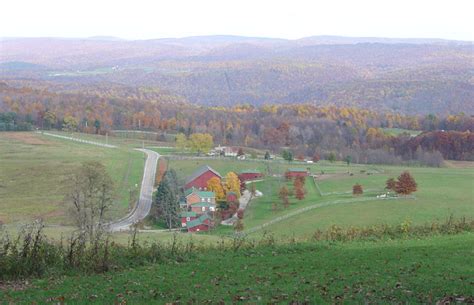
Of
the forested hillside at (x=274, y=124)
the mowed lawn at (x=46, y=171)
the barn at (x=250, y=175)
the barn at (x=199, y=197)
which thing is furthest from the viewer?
the forested hillside at (x=274, y=124)

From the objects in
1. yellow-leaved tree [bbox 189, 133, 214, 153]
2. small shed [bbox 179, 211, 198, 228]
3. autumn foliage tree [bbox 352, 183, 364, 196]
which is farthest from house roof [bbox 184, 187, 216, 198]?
yellow-leaved tree [bbox 189, 133, 214, 153]

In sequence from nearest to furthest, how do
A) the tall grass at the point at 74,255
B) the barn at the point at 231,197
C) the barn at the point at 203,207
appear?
the tall grass at the point at 74,255, the barn at the point at 203,207, the barn at the point at 231,197

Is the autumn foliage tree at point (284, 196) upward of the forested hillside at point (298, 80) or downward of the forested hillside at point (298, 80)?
downward

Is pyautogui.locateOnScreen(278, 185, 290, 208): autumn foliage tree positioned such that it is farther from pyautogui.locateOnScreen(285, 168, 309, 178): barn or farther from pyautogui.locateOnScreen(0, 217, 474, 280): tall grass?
pyautogui.locateOnScreen(0, 217, 474, 280): tall grass

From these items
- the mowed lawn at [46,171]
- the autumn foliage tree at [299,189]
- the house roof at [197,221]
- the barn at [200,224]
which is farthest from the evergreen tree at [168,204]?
the autumn foliage tree at [299,189]

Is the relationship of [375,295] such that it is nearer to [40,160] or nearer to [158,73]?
[40,160]

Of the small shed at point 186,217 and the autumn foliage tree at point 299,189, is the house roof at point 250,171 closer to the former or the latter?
the autumn foliage tree at point 299,189

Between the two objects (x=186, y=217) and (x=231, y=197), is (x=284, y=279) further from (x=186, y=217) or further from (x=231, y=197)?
(x=231, y=197)
